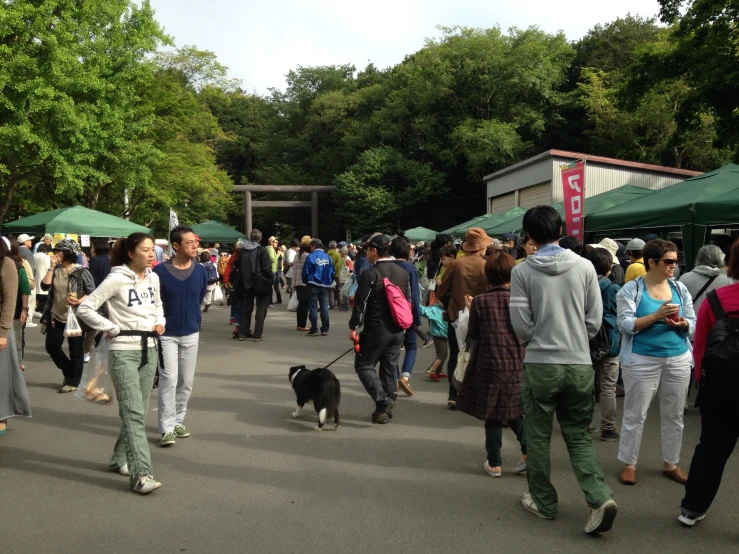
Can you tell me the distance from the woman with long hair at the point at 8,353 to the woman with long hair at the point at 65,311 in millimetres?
2005

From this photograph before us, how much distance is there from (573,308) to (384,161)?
142ft

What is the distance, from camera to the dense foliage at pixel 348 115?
70.1 feet

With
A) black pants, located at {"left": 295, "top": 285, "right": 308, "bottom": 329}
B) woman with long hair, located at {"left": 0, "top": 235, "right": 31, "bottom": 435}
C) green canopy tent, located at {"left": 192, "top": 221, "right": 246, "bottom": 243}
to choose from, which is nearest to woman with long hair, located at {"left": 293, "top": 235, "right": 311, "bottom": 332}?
black pants, located at {"left": 295, "top": 285, "right": 308, "bottom": 329}

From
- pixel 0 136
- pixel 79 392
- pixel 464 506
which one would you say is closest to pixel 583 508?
pixel 464 506

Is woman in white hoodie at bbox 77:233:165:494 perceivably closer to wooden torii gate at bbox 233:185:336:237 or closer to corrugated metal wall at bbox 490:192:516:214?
corrugated metal wall at bbox 490:192:516:214

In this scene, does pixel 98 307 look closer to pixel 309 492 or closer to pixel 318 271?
pixel 309 492

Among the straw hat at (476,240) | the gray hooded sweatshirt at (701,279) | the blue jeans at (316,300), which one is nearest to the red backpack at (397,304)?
the straw hat at (476,240)

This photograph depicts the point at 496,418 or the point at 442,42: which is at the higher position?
the point at 442,42

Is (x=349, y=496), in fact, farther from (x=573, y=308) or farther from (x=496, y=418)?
(x=573, y=308)

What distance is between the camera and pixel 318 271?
42.6ft

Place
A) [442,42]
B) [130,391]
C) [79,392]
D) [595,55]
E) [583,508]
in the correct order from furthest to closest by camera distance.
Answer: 1. [442,42]
2. [595,55]
3. [79,392]
4. [130,391]
5. [583,508]

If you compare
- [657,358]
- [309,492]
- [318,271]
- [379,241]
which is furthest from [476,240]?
[318,271]

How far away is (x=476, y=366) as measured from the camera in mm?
4906

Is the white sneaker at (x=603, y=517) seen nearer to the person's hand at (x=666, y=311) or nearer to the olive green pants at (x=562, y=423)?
the olive green pants at (x=562, y=423)
